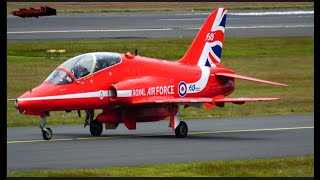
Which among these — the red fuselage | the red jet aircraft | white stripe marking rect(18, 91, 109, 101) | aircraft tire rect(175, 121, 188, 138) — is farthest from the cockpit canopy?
aircraft tire rect(175, 121, 188, 138)

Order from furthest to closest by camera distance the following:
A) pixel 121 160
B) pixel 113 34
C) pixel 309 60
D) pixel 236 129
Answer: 1. pixel 113 34
2. pixel 309 60
3. pixel 236 129
4. pixel 121 160

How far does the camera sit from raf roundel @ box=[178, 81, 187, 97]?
101ft

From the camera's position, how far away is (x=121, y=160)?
24234mm

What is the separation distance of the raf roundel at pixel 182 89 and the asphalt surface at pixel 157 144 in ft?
3.73

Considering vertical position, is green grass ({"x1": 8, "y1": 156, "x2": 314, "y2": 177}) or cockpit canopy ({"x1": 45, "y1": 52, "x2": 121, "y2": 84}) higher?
cockpit canopy ({"x1": 45, "y1": 52, "x2": 121, "y2": 84})

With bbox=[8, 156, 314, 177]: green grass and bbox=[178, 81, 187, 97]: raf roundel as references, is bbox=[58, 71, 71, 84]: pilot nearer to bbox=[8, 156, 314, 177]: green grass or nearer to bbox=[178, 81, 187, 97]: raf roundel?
bbox=[178, 81, 187, 97]: raf roundel

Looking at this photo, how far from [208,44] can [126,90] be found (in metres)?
4.34

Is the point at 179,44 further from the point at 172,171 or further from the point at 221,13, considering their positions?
the point at 172,171

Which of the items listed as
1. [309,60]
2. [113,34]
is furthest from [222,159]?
[113,34]

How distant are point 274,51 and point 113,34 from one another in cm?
1168

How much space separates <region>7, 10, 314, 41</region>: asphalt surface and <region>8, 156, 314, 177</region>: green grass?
33.0 meters

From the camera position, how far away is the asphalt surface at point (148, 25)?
59.7 m

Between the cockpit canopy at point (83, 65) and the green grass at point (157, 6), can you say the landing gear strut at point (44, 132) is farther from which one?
the green grass at point (157, 6)

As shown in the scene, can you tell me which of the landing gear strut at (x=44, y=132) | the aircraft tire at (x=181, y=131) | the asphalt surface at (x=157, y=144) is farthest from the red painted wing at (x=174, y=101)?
the landing gear strut at (x=44, y=132)
